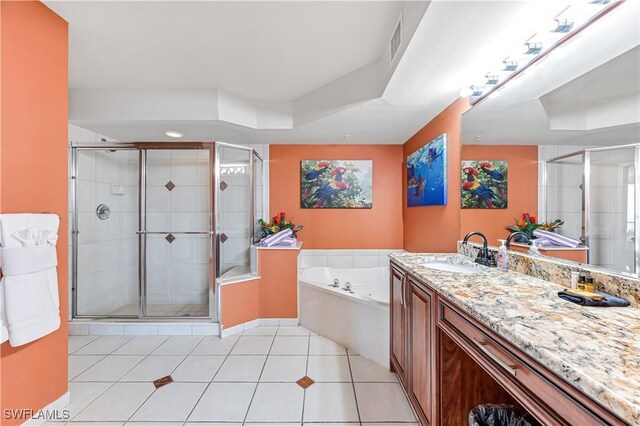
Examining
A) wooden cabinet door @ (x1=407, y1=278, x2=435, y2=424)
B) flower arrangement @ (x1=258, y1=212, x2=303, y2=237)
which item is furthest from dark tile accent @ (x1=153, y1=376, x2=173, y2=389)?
wooden cabinet door @ (x1=407, y1=278, x2=435, y2=424)

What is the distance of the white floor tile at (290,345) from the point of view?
2.21m

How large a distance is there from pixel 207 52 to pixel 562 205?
2435mm

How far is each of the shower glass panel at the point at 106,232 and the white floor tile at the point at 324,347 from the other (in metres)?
2.00

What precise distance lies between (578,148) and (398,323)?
1349 millimetres

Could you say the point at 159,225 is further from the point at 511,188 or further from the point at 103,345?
the point at 511,188

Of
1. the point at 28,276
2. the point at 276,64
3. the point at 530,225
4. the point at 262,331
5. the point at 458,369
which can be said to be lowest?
the point at 262,331

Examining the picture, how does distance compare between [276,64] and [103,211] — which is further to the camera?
[103,211]

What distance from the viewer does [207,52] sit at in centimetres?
190

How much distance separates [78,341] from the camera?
2406 millimetres

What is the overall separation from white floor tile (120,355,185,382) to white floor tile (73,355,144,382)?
63 millimetres

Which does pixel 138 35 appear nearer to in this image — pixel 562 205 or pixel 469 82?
pixel 469 82

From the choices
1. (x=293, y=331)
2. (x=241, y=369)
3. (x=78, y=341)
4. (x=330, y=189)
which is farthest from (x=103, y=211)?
(x=330, y=189)

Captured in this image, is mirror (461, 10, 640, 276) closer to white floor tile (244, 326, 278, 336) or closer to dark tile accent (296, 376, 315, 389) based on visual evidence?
dark tile accent (296, 376, 315, 389)

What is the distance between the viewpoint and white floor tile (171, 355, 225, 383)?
1.86 metres
